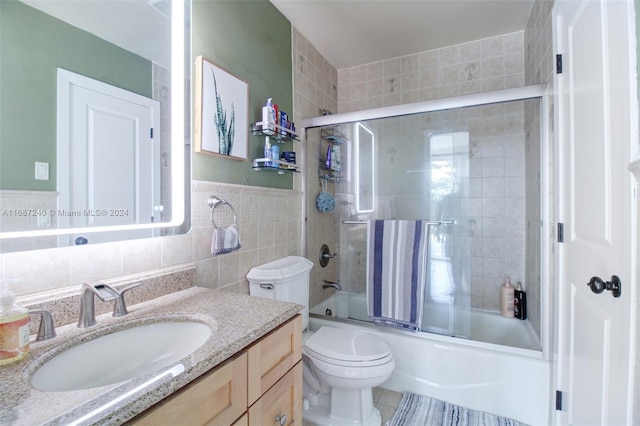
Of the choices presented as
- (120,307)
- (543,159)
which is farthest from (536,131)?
(120,307)

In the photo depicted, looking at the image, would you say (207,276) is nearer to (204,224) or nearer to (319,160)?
(204,224)

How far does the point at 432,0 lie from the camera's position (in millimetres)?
1885

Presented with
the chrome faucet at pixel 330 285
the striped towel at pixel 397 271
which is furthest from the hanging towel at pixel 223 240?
the chrome faucet at pixel 330 285

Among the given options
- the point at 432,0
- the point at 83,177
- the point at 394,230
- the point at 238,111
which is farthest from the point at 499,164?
the point at 83,177

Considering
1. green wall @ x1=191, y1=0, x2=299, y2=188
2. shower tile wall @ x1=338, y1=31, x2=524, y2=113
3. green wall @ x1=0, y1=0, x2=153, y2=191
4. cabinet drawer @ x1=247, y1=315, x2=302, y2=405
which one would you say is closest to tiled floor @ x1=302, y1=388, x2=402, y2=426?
cabinet drawer @ x1=247, y1=315, x2=302, y2=405

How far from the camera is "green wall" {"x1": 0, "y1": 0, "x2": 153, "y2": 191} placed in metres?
0.76

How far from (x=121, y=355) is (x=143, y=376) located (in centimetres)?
34

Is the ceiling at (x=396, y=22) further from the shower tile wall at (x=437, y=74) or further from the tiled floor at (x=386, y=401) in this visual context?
the tiled floor at (x=386, y=401)

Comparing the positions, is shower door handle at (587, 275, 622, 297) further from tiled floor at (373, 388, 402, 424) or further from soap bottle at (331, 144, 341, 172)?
soap bottle at (331, 144, 341, 172)

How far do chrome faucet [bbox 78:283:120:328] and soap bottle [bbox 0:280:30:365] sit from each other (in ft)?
0.51

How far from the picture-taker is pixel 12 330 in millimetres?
637

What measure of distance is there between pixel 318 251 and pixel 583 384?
159 centimetres

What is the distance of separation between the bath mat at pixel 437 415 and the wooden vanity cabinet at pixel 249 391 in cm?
89

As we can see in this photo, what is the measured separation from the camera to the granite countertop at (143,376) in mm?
477
